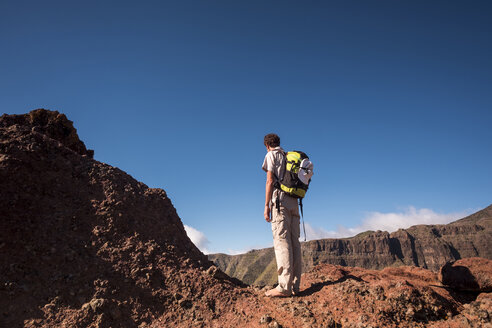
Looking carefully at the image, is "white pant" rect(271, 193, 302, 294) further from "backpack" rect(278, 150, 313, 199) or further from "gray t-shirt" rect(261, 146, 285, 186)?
"gray t-shirt" rect(261, 146, 285, 186)

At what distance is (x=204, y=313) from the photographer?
18.9 feet

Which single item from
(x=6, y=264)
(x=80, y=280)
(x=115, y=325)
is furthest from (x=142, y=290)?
(x=6, y=264)

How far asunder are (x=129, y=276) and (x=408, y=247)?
207 metres

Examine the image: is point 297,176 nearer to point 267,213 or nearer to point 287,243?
point 267,213

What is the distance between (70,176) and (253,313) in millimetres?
5748

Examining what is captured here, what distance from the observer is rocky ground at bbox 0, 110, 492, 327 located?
215 inches

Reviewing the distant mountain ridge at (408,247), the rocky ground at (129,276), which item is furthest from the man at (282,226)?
the distant mountain ridge at (408,247)

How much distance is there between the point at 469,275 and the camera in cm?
684

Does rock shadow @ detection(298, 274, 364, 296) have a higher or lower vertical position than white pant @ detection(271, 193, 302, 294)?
lower

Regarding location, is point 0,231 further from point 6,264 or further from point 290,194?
point 290,194

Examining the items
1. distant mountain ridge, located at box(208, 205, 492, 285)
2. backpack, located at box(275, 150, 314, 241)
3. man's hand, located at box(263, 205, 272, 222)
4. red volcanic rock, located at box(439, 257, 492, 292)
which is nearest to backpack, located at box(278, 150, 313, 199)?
backpack, located at box(275, 150, 314, 241)

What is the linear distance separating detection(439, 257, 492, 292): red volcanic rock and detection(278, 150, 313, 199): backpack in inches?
164

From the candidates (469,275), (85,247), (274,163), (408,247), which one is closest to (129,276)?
(85,247)

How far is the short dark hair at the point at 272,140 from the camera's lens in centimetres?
698
